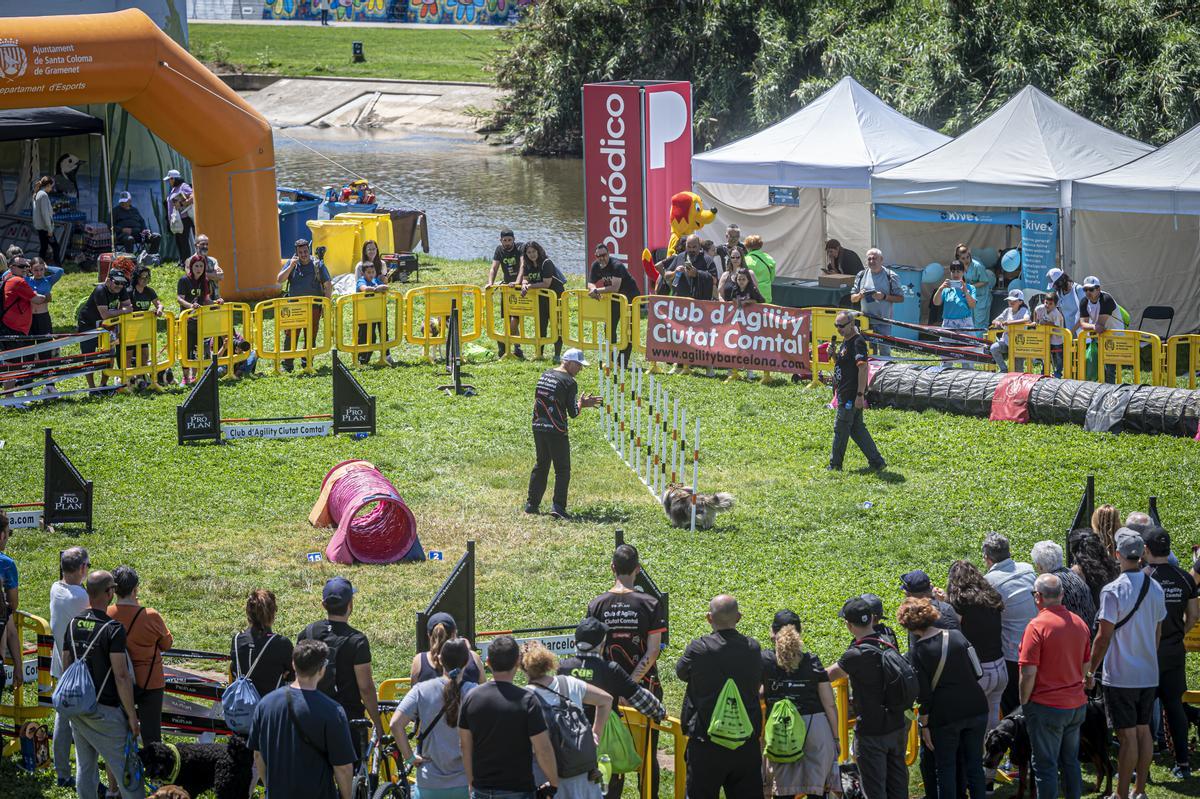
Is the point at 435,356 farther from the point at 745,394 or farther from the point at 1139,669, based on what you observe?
the point at 1139,669

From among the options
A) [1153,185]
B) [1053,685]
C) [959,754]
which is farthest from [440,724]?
[1153,185]

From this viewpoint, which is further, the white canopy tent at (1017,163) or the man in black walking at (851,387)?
the white canopy tent at (1017,163)

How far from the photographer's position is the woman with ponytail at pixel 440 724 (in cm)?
723

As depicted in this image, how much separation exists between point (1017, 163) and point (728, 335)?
5256 millimetres

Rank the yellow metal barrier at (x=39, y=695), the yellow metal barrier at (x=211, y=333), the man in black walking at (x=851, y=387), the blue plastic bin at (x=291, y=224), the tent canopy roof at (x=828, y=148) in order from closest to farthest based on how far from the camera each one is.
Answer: the yellow metal barrier at (x=39, y=695) < the man in black walking at (x=851, y=387) < the yellow metal barrier at (x=211, y=333) < the tent canopy roof at (x=828, y=148) < the blue plastic bin at (x=291, y=224)

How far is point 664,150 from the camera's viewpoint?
878 inches

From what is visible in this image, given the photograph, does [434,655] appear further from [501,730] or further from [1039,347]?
[1039,347]

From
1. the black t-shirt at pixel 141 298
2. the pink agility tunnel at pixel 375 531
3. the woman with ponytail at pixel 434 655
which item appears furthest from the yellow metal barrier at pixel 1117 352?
the woman with ponytail at pixel 434 655

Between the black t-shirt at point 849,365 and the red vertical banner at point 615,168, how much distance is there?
752 cm

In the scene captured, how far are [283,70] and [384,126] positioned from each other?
901 cm

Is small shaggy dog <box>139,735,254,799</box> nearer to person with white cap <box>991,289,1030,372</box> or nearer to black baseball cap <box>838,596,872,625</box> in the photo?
black baseball cap <box>838,596,872,625</box>

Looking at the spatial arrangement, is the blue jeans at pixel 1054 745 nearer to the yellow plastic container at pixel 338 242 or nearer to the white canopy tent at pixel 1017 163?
the white canopy tent at pixel 1017 163

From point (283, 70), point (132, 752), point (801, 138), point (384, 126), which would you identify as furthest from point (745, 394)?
point (283, 70)

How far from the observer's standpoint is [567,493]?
14.0 meters
